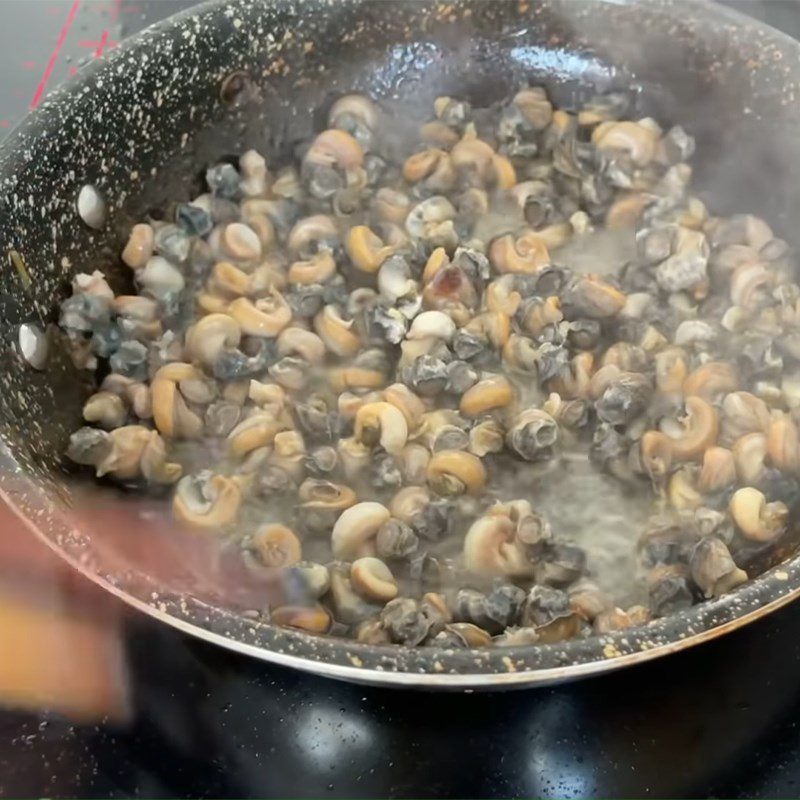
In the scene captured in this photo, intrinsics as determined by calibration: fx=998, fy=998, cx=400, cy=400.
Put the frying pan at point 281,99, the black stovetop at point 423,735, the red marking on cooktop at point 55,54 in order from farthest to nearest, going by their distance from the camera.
→ the red marking on cooktop at point 55,54 < the frying pan at point 281,99 < the black stovetop at point 423,735

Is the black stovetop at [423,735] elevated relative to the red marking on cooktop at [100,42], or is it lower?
lower

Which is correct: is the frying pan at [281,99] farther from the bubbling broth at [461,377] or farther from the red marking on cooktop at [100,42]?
the red marking on cooktop at [100,42]

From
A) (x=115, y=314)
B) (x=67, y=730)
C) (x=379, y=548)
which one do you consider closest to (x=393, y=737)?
(x=379, y=548)

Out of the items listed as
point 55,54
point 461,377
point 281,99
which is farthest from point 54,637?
point 55,54

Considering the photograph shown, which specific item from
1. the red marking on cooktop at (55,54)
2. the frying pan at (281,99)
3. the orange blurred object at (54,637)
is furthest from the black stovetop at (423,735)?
the red marking on cooktop at (55,54)

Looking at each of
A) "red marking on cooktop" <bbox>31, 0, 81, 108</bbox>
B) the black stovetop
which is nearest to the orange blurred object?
the black stovetop

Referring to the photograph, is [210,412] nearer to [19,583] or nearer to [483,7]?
[19,583]
